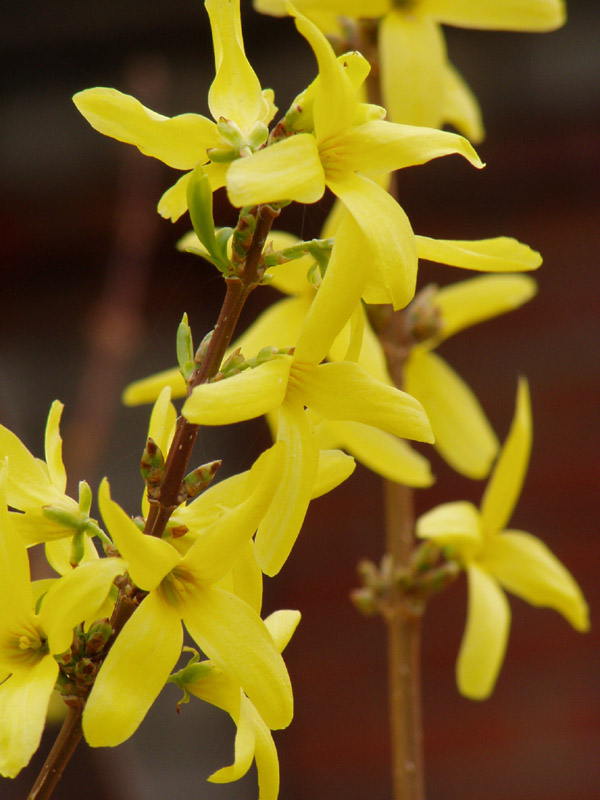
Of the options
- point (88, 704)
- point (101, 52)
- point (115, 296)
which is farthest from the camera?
point (101, 52)

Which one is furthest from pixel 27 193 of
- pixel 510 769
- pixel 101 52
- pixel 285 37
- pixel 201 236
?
pixel 201 236

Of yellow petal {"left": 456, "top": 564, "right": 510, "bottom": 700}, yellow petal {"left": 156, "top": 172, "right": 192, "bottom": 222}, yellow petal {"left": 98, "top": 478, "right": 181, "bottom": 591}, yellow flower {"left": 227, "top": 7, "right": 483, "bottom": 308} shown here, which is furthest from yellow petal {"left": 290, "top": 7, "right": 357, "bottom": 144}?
yellow petal {"left": 456, "top": 564, "right": 510, "bottom": 700}

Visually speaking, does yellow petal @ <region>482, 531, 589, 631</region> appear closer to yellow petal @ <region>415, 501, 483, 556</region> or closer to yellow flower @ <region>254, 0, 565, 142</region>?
yellow petal @ <region>415, 501, 483, 556</region>

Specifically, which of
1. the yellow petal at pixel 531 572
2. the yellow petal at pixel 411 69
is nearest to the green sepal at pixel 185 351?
the yellow petal at pixel 411 69

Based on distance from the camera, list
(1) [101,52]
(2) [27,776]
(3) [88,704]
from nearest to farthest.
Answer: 1. (3) [88,704]
2. (2) [27,776]
3. (1) [101,52]

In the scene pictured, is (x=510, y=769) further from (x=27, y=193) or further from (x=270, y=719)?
(x=270, y=719)

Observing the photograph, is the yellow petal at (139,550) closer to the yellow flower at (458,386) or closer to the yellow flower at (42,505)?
the yellow flower at (42,505)
